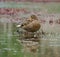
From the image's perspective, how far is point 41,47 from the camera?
29.6 ft

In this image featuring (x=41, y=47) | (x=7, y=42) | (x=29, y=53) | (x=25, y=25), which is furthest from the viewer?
(x=25, y=25)

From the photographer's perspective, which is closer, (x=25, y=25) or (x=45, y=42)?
(x=45, y=42)

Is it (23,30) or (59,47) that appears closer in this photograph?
(59,47)

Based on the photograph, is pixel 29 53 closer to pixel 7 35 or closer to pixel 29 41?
pixel 29 41

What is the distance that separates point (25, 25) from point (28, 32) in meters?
0.28

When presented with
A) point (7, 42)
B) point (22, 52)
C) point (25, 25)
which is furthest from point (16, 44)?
point (25, 25)

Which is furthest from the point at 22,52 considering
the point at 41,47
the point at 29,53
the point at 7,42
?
the point at 7,42

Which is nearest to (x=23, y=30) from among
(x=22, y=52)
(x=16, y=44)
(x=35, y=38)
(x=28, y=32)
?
(x=28, y=32)

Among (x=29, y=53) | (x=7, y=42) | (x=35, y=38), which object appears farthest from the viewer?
(x=35, y=38)

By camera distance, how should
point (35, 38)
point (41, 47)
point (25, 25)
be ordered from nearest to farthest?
1. point (41, 47)
2. point (35, 38)
3. point (25, 25)

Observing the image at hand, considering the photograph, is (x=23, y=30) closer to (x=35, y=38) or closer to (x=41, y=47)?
(x=35, y=38)

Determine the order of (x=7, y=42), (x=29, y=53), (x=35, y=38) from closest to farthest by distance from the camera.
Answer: (x=29, y=53)
(x=7, y=42)
(x=35, y=38)

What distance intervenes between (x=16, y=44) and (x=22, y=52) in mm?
1077

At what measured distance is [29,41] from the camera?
984cm
